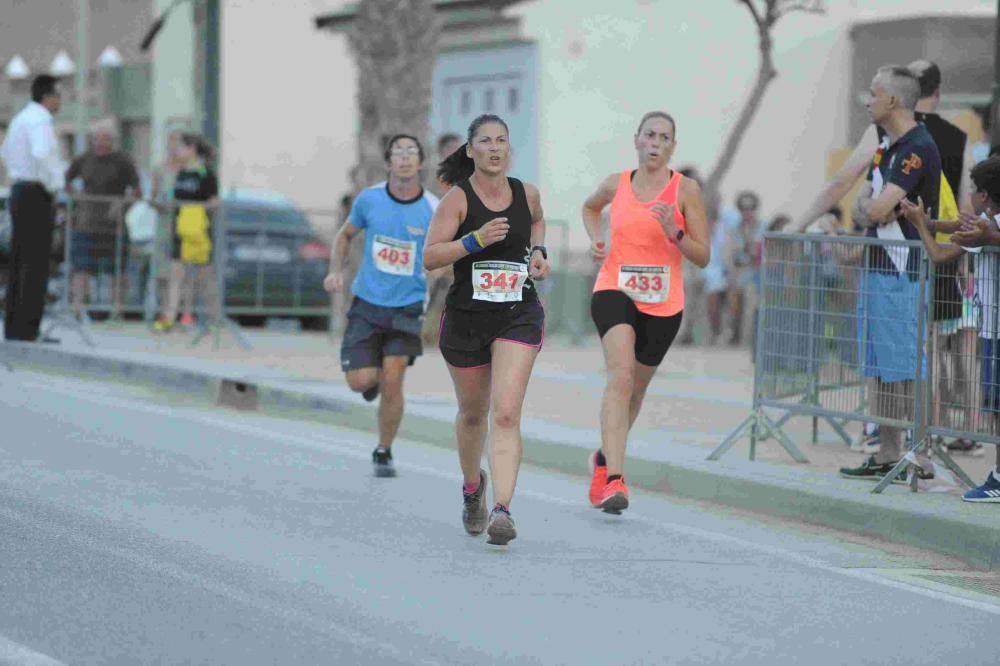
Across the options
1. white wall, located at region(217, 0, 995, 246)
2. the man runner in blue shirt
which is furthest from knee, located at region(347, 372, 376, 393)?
white wall, located at region(217, 0, 995, 246)

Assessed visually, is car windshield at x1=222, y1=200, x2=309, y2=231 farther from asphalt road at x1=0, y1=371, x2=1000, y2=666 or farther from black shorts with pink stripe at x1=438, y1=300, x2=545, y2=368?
black shorts with pink stripe at x1=438, y1=300, x2=545, y2=368

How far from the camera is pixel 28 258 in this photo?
16594mm

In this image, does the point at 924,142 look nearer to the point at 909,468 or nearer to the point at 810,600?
the point at 909,468

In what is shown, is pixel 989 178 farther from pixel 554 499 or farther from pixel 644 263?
pixel 554 499

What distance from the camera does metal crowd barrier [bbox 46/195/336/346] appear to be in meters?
18.1

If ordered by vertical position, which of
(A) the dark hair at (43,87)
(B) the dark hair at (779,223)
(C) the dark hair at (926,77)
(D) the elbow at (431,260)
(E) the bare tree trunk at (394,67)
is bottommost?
(D) the elbow at (431,260)

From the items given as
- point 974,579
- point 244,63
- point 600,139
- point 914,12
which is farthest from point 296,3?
point 974,579

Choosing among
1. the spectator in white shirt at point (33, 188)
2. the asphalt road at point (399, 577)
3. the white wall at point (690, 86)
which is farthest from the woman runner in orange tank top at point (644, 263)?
the white wall at point (690, 86)

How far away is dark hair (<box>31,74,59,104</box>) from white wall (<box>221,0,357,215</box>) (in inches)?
645

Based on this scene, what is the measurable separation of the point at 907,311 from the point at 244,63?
24.2m

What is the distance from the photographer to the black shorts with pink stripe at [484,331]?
8.69 m

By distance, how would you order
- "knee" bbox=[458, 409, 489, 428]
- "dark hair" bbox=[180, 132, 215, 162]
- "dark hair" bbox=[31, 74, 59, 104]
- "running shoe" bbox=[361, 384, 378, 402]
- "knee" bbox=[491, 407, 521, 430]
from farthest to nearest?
"dark hair" bbox=[180, 132, 215, 162], "dark hair" bbox=[31, 74, 59, 104], "running shoe" bbox=[361, 384, 378, 402], "knee" bbox=[458, 409, 489, 428], "knee" bbox=[491, 407, 521, 430]

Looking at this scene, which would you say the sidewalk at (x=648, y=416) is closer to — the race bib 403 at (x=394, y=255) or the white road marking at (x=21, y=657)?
the race bib 403 at (x=394, y=255)

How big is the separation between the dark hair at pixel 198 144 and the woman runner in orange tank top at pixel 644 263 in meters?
10.2
